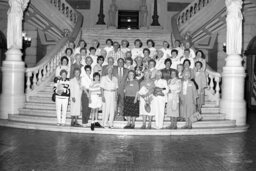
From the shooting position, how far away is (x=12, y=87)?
33.0 feet

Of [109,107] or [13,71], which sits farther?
[13,71]

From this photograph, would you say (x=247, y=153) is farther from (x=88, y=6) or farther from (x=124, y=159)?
(x=88, y=6)

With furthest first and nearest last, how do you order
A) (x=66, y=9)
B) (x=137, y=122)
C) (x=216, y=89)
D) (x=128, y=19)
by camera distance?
(x=128, y=19) → (x=66, y=9) → (x=216, y=89) → (x=137, y=122)

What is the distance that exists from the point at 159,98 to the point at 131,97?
73 centimetres

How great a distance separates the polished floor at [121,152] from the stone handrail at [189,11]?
8339mm

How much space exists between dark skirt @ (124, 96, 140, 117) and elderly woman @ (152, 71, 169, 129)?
454 mm

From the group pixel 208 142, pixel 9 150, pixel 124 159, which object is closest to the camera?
pixel 124 159

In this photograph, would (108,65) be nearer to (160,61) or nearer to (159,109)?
(159,109)

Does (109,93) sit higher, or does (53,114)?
(109,93)

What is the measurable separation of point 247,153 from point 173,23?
971 cm

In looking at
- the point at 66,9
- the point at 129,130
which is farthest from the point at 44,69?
the point at 66,9

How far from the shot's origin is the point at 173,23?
599 inches

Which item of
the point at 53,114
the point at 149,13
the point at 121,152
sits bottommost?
the point at 121,152

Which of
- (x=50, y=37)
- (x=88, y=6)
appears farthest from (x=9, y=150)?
(x=88, y=6)
